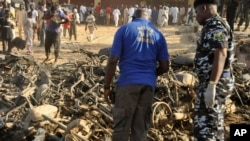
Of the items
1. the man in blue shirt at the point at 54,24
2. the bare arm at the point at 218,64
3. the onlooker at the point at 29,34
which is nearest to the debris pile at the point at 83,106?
the bare arm at the point at 218,64

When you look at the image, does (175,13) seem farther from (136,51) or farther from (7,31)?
(136,51)

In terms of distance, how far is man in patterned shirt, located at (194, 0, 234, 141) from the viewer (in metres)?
3.55

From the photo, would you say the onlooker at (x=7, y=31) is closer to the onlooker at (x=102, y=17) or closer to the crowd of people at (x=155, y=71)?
the crowd of people at (x=155, y=71)

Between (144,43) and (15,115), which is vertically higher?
(144,43)

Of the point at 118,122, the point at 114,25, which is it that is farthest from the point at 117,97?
the point at 114,25

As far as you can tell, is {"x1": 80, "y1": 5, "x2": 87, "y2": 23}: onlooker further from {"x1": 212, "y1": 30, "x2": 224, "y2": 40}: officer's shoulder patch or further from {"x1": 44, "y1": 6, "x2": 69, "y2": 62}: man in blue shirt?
{"x1": 212, "y1": 30, "x2": 224, "y2": 40}: officer's shoulder patch

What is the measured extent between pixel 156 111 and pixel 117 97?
Answer: 4.31ft

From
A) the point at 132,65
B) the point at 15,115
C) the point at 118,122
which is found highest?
the point at 132,65

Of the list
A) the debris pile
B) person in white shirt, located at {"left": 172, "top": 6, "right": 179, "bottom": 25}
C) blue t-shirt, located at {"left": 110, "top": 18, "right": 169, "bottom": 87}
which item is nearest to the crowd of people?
blue t-shirt, located at {"left": 110, "top": 18, "right": 169, "bottom": 87}

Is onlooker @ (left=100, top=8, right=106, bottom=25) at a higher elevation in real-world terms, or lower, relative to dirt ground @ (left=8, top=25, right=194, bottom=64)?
higher

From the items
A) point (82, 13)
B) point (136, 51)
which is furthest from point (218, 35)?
point (82, 13)

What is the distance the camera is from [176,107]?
18.4 feet

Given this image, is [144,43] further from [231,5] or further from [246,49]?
[231,5]

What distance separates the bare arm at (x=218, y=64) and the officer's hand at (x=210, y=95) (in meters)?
0.06
